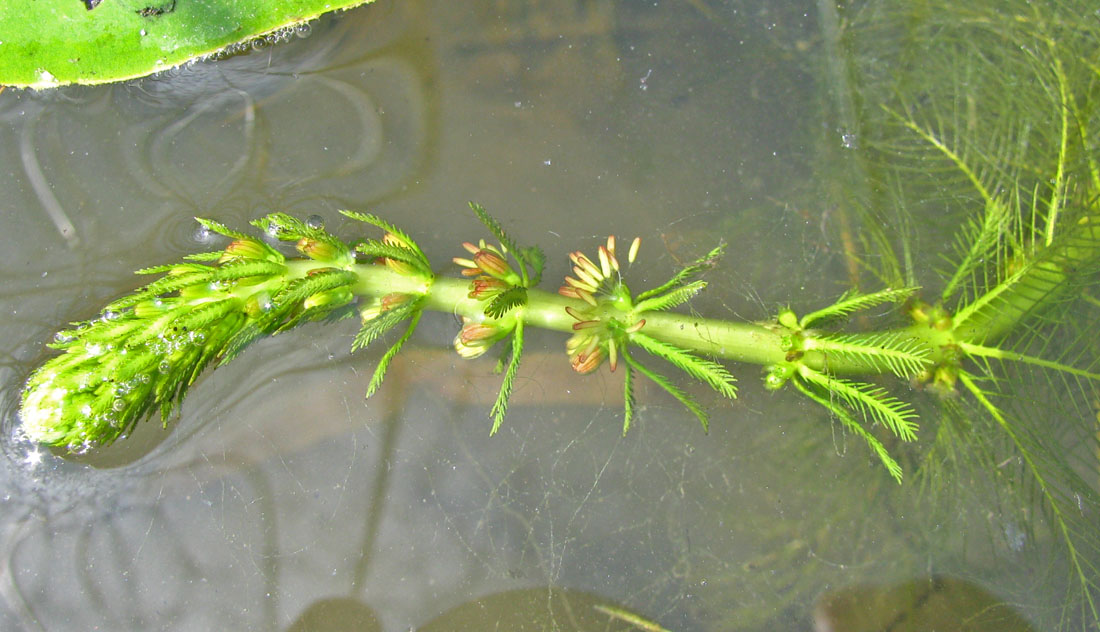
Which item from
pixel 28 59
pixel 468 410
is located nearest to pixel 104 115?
pixel 28 59

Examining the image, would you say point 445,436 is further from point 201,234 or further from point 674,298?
point 201,234

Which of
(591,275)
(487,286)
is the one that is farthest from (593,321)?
(487,286)

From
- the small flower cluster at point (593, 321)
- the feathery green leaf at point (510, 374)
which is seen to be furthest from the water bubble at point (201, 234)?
the small flower cluster at point (593, 321)

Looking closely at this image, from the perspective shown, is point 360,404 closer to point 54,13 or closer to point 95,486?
point 95,486

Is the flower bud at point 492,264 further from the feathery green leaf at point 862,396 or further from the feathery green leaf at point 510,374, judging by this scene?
the feathery green leaf at point 862,396

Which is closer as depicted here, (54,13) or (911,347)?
(911,347)

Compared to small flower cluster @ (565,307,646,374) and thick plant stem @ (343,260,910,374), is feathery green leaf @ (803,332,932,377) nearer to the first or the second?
thick plant stem @ (343,260,910,374)

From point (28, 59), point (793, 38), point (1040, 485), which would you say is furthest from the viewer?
point (793, 38)

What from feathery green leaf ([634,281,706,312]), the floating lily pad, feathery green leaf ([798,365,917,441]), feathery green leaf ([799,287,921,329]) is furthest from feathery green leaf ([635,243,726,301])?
the floating lily pad
